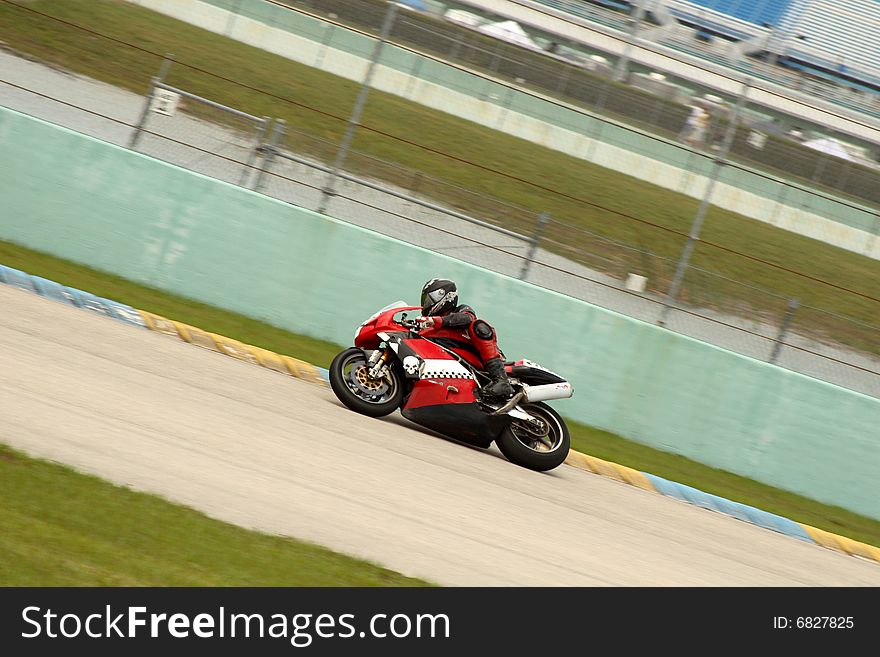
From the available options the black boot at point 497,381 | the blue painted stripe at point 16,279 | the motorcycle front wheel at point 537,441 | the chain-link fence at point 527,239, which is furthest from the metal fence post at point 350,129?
the motorcycle front wheel at point 537,441

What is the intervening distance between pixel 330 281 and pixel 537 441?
12.2 feet

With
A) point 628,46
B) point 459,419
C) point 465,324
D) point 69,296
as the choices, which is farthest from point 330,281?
point 628,46

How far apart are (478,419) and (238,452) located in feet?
9.72

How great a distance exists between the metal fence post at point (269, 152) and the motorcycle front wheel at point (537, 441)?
15.5 ft

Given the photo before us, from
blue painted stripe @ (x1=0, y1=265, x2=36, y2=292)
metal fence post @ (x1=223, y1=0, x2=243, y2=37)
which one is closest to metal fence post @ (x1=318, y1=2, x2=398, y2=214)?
blue painted stripe @ (x1=0, y1=265, x2=36, y2=292)

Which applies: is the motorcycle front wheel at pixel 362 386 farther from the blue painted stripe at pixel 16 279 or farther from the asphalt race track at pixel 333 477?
the blue painted stripe at pixel 16 279

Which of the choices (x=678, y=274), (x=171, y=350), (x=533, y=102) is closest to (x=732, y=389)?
(x=678, y=274)

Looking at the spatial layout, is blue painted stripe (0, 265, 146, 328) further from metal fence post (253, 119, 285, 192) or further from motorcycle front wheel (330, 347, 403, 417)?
metal fence post (253, 119, 285, 192)

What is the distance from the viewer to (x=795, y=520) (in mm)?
10422

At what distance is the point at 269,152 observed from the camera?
12.4 m

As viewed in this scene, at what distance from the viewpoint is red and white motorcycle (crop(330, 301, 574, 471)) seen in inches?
361

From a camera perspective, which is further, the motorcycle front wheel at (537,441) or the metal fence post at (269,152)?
the metal fence post at (269,152)

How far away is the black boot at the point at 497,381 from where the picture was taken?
9156mm

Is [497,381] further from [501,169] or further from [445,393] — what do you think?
[501,169]
